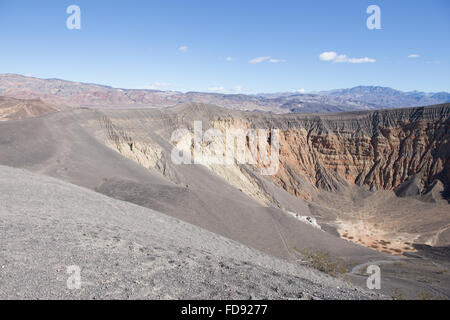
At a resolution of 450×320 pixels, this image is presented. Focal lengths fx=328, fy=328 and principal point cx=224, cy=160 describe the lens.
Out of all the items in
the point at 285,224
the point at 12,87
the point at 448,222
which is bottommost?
the point at 448,222

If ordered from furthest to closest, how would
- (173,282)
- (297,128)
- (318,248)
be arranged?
(297,128) → (318,248) → (173,282)

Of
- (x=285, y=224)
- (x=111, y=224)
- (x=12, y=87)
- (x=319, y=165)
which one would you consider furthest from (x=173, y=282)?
(x=12, y=87)

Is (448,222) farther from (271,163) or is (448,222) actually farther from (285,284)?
(285,284)

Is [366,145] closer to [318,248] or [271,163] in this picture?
[271,163]

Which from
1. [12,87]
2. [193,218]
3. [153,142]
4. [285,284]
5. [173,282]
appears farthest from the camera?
[12,87]

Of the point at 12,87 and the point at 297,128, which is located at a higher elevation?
the point at 12,87

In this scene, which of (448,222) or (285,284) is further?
(448,222)
